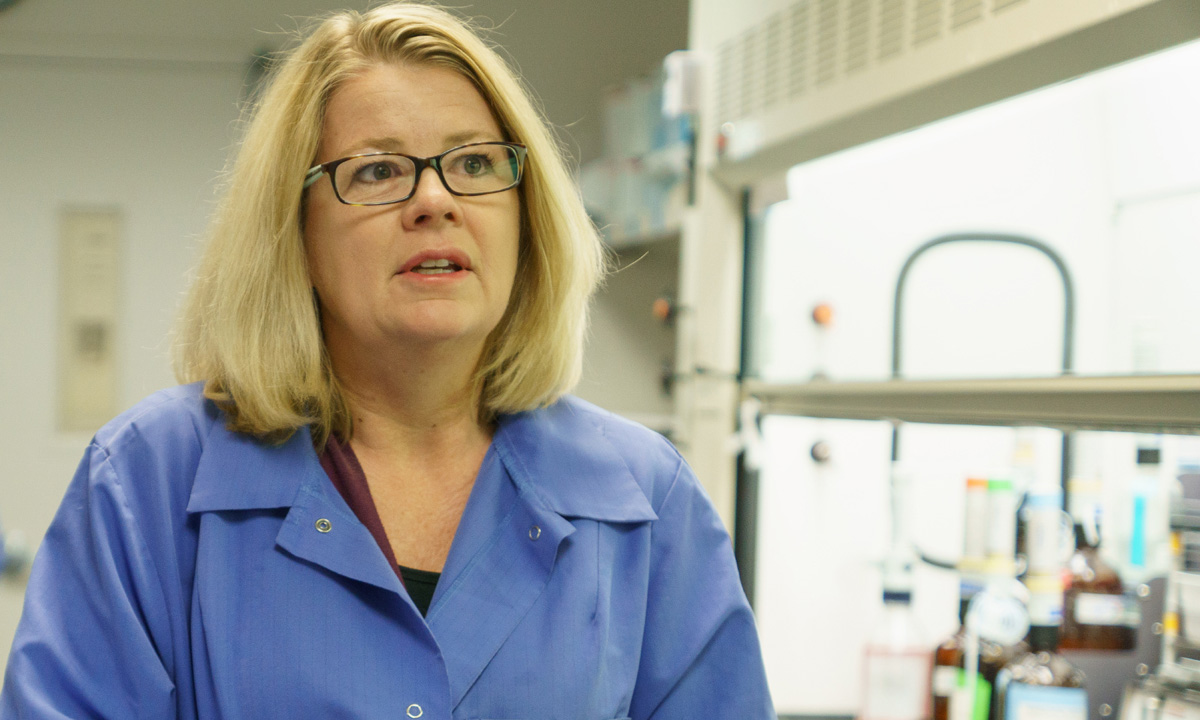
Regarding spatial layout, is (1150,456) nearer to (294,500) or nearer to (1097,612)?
(1097,612)

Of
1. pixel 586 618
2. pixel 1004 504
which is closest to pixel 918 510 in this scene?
pixel 1004 504

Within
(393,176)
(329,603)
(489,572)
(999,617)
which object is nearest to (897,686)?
(999,617)

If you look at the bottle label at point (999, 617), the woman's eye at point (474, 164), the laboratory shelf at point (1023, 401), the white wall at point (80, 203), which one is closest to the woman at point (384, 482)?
the woman's eye at point (474, 164)

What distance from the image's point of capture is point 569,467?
132cm

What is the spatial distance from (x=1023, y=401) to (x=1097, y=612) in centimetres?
41

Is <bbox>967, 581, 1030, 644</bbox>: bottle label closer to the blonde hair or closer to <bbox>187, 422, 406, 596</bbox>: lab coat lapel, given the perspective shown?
the blonde hair

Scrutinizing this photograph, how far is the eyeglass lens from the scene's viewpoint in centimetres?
121

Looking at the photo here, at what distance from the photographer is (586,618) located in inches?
46.7

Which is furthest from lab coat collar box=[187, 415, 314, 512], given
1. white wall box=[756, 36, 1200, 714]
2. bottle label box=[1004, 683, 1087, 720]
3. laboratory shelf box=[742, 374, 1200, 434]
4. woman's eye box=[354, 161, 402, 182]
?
white wall box=[756, 36, 1200, 714]

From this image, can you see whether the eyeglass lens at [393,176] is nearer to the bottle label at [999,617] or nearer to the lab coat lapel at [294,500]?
the lab coat lapel at [294,500]

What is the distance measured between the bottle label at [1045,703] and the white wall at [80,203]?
10.1ft

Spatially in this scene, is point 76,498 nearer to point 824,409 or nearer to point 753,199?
point 824,409

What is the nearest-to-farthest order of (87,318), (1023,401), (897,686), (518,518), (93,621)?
(93,621) → (518,518) → (1023,401) → (897,686) → (87,318)

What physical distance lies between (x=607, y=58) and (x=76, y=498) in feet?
11.1
